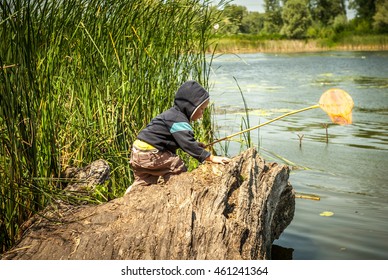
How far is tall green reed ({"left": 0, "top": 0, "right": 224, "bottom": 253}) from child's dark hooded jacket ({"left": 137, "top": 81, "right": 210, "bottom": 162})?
460 millimetres

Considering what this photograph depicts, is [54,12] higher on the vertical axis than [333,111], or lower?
higher

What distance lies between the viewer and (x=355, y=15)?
38.4 meters

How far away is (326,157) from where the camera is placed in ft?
21.1

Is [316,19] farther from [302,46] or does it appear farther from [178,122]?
[178,122]

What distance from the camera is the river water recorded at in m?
4.00

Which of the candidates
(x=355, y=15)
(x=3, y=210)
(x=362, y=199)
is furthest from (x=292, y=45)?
(x=3, y=210)

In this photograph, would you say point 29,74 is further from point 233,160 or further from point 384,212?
point 384,212

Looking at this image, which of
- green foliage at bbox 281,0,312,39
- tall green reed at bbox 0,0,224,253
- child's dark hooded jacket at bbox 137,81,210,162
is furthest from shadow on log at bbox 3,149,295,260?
green foliage at bbox 281,0,312,39

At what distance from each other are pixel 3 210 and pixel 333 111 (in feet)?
5.78

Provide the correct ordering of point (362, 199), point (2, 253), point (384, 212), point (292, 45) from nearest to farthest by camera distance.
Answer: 1. point (2, 253)
2. point (384, 212)
3. point (362, 199)
4. point (292, 45)

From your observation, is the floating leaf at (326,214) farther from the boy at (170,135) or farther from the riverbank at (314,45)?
Answer: the riverbank at (314,45)

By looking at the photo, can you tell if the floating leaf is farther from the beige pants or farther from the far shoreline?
the far shoreline

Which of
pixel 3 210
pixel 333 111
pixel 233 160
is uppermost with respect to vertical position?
pixel 333 111

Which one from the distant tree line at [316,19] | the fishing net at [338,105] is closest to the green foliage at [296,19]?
the distant tree line at [316,19]
